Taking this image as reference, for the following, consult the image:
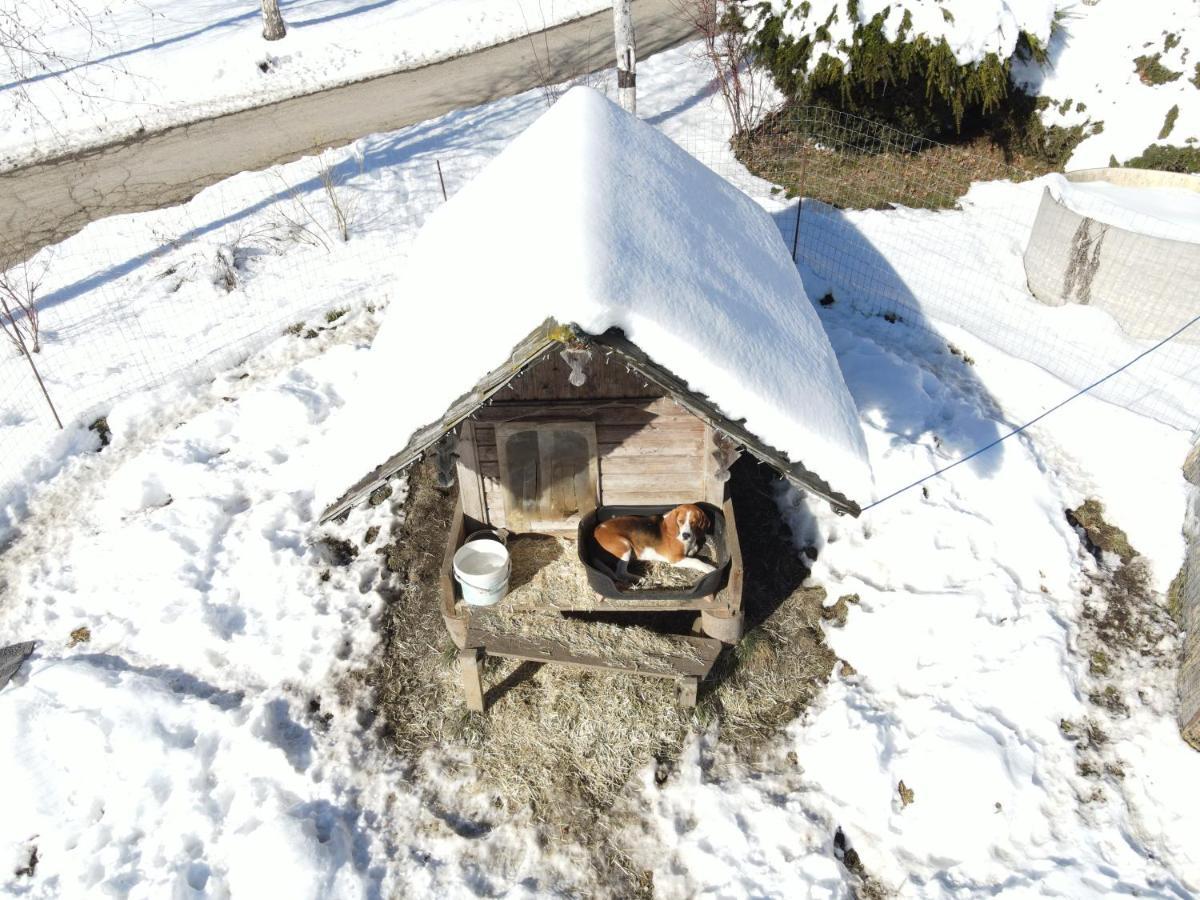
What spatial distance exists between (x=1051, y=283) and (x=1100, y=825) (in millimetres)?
6154

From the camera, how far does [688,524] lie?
5.07 m

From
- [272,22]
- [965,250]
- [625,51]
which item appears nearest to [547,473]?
[625,51]

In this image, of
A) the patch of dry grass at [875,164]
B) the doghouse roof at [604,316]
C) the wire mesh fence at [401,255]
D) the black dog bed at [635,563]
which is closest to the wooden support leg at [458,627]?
the black dog bed at [635,563]

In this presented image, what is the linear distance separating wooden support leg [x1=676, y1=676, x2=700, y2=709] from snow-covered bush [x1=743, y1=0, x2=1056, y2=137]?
8604mm

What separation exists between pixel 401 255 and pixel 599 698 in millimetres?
6425

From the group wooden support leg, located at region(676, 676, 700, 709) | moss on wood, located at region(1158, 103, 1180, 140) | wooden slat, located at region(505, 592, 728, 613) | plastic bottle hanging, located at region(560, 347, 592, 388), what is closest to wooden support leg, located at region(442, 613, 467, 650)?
wooden slat, located at region(505, 592, 728, 613)

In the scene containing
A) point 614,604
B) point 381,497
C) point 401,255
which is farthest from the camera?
point 401,255

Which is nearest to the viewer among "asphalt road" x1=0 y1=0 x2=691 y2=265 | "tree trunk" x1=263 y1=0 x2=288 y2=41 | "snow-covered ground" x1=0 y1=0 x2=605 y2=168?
"asphalt road" x1=0 y1=0 x2=691 y2=265

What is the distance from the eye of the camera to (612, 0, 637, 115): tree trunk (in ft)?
31.8

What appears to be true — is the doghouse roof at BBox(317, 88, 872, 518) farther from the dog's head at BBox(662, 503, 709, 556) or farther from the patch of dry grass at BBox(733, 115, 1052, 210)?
the patch of dry grass at BBox(733, 115, 1052, 210)

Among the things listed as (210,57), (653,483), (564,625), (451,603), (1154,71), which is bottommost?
(564,625)

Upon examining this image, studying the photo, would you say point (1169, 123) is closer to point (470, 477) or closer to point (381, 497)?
point (470, 477)

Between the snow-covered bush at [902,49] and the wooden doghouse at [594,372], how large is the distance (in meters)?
5.59

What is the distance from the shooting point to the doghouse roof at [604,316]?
3721 mm
